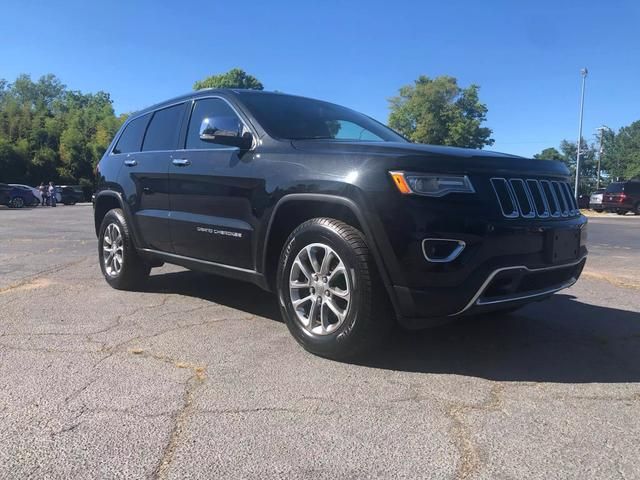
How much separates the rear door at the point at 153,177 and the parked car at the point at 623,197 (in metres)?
29.2

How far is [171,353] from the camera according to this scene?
11.7 ft

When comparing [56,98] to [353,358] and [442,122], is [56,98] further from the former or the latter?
[353,358]

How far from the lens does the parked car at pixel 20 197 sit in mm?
31125

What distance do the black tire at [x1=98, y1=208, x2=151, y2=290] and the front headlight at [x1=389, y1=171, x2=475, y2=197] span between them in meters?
3.24

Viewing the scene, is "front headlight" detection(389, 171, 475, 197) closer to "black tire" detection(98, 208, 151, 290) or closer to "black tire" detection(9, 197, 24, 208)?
"black tire" detection(98, 208, 151, 290)

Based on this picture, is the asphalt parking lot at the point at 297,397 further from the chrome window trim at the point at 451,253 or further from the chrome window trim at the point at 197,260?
the chrome window trim at the point at 451,253

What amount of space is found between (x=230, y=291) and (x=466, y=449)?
11.6 ft

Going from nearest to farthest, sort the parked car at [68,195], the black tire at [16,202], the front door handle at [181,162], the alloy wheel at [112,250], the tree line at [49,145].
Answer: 1. the front door handle at [181,162]
2. the alloy wheel at [112,250]
3. the black tire at [16,202]
4. the parked car at [68,195]
5. the tree line at [49,145]

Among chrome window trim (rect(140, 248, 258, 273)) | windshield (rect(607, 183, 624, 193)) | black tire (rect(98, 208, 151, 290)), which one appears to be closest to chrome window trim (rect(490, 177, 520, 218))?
chrome window trim (rect(140, 248, 258, 273))

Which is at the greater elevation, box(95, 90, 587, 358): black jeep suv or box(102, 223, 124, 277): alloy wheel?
box(95, 90, 587, 358): black jeep suv

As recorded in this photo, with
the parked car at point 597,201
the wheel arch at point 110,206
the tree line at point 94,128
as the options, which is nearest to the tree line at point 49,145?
the tree line at point 94,128

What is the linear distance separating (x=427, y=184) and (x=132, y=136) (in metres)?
3.73

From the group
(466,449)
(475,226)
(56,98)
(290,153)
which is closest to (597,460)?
(466,449)

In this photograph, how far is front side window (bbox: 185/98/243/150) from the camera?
4357 millimetres
